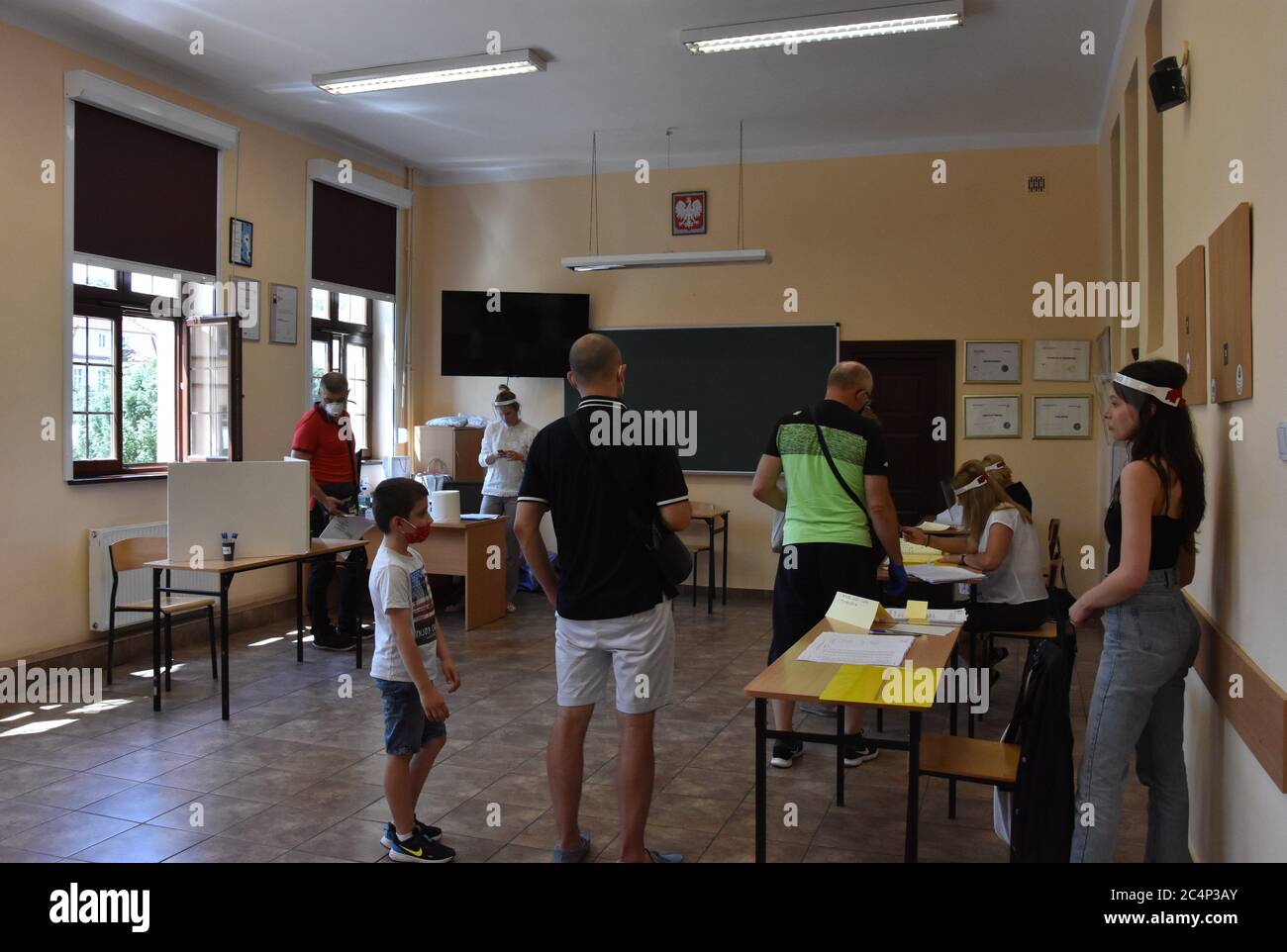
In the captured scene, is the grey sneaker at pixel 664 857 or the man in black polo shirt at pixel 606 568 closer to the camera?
the man in black polo shirt at pixel 606 568

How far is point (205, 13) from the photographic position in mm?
5426

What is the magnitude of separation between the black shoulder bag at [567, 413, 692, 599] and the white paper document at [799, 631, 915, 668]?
0.44m

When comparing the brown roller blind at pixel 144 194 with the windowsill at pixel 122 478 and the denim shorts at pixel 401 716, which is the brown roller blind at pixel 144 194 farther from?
the denim shorts at pixel 401 716

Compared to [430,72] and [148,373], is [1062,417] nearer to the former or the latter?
[430,72]

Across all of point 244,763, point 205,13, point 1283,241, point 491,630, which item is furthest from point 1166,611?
point 205,13

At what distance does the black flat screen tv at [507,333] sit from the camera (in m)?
8.32

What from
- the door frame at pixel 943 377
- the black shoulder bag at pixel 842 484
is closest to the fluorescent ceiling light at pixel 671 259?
the door frame at pixel 943 377

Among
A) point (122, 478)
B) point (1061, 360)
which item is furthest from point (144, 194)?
point (1061, 360)

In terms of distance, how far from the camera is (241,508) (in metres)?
5.02

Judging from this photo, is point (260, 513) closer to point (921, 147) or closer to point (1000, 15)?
point (1000, 15)

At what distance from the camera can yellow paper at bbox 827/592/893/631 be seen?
318 cm

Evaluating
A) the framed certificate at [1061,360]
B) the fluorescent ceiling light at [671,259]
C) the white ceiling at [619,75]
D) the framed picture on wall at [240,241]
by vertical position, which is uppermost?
the white ceiling at [619,75]

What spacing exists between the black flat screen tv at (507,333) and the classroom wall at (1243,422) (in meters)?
5.54

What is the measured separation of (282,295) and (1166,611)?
6.32 metres
